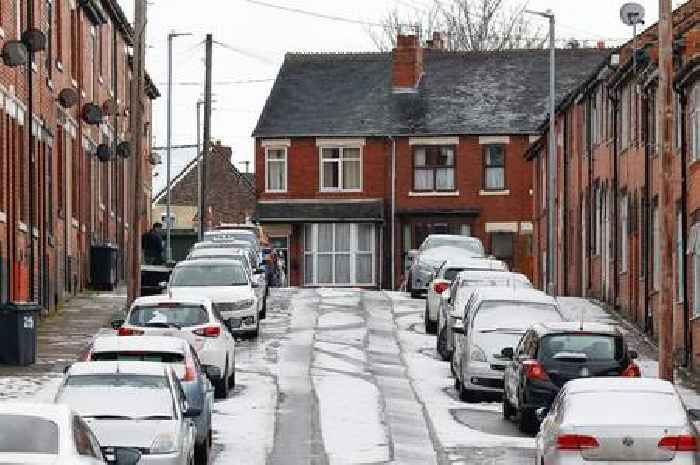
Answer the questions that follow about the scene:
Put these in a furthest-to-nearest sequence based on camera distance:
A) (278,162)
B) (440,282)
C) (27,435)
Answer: (278,162) < (440,282) < (27,435)

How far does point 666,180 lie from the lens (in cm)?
2769

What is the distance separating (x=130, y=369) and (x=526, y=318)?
11.5 m

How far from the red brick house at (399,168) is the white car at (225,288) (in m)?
32.6

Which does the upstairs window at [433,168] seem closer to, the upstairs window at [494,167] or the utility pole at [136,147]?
the upstairs window at [494,167]

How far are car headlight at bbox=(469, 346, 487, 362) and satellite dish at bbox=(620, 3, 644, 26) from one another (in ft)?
47.8

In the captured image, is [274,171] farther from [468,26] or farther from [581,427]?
[581,427]

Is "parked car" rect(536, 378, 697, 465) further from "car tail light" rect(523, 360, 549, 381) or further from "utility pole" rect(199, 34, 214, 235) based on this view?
"utility pole" rect(199, 34, 214, 235)

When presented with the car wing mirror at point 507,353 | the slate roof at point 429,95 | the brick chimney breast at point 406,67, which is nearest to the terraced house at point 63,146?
the slate roof at point 429,95

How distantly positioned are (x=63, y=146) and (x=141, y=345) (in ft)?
82.2

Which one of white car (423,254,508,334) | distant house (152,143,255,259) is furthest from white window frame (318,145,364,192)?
white car (423,254,508,334)

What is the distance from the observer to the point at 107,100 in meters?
56.6

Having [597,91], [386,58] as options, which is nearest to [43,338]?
[597,91]

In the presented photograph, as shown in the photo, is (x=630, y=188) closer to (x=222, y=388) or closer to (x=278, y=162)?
(x=222, y=388)

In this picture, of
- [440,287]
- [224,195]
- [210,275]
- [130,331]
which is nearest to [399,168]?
[224,195]
